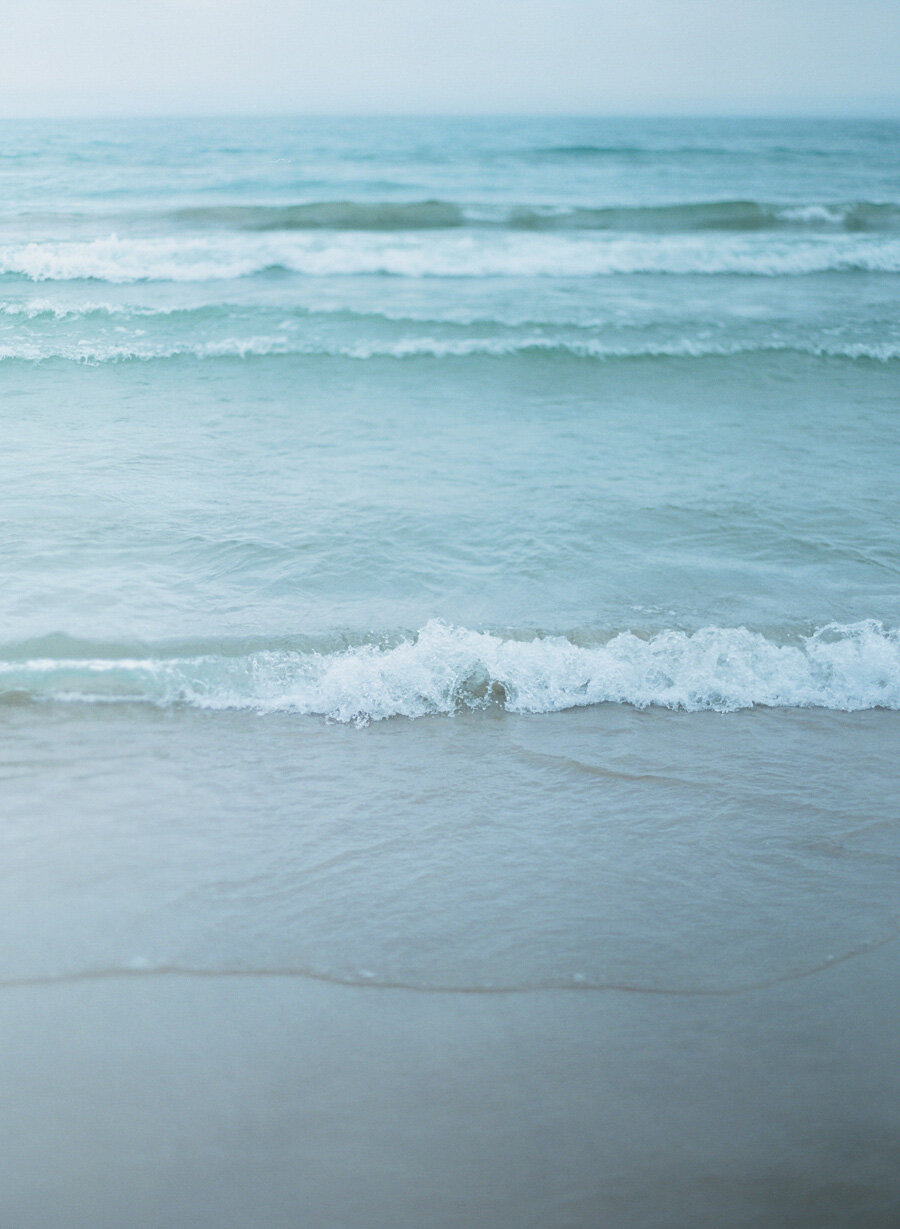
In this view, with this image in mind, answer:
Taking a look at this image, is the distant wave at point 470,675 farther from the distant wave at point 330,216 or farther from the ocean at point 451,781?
the distant wave at point 330,216

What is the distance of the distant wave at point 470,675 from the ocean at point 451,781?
0.02m

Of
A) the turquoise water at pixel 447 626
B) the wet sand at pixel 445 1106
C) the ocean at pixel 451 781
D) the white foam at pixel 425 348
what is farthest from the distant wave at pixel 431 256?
the wet sand at pixel 445 1106

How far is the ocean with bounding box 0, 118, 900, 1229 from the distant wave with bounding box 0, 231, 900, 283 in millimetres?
3751

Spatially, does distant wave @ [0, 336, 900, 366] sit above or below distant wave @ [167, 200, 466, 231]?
below

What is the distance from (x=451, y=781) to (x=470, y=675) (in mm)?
752

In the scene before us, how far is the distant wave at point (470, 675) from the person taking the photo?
4.31m

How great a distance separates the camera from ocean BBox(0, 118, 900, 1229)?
2.41 m

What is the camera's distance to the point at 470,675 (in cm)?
444

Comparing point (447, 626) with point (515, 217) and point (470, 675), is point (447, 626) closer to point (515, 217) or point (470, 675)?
point (470, 675)

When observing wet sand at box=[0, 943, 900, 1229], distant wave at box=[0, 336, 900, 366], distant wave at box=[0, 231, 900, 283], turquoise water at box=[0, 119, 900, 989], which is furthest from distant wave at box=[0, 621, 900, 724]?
distant wave at box=[0, 231, 900, 283]

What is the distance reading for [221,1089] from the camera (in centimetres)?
250

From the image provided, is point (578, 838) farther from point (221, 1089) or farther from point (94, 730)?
point (94, 730)

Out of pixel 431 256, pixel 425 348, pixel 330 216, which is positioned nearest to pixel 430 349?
pixel 425 348

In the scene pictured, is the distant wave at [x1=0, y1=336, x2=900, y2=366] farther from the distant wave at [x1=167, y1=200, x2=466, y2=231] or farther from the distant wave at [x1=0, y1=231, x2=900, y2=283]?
the distant wave at [x1=167, y1=200, x2=466, y2=231]
